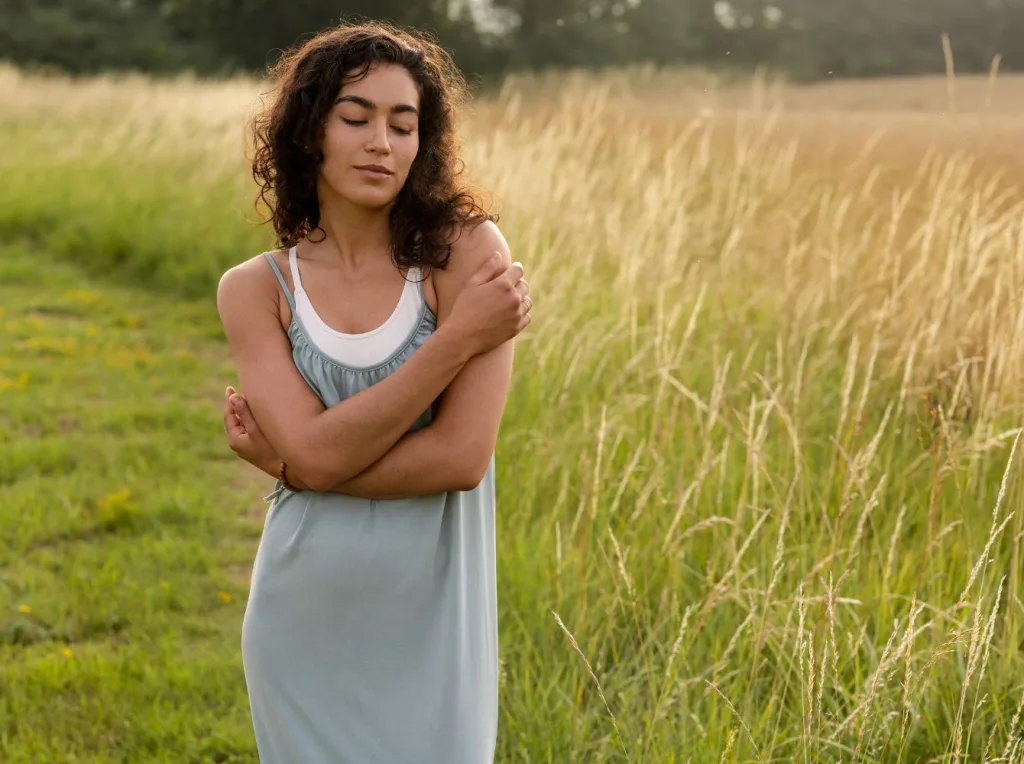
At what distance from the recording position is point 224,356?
620 centimetres

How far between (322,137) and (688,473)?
1.73m

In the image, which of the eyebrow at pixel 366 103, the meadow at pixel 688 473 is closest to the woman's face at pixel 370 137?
the eyebrow at pixel 366 103

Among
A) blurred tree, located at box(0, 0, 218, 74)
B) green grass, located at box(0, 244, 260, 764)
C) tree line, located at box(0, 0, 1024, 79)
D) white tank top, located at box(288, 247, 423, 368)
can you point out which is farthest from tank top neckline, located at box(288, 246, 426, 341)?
blurred tree, located at box(0, 0, 218, 74)

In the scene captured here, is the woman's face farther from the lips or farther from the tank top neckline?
the tank top neckline

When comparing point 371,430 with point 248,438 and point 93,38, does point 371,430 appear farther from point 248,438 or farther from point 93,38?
point 93,38

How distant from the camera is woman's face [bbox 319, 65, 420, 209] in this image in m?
1.64

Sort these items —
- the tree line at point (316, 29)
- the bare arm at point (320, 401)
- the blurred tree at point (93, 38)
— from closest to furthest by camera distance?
the bare arm at point (320, 401)
the blurred tree at point (93, 38)
the tree line at point (316, 29)

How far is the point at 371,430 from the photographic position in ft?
5.18

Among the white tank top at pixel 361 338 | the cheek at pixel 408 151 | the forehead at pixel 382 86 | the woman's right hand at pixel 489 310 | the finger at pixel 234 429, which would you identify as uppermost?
the forehead at pixel 382 86

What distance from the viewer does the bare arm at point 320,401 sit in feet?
5.15

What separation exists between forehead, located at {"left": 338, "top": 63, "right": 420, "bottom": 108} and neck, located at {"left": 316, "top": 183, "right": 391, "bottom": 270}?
0.16 meters

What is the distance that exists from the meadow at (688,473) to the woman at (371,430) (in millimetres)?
267

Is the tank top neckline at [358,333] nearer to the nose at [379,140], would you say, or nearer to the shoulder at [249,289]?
the shoulder at [249,289]

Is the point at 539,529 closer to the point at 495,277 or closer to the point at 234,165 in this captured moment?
the point at 495,277
